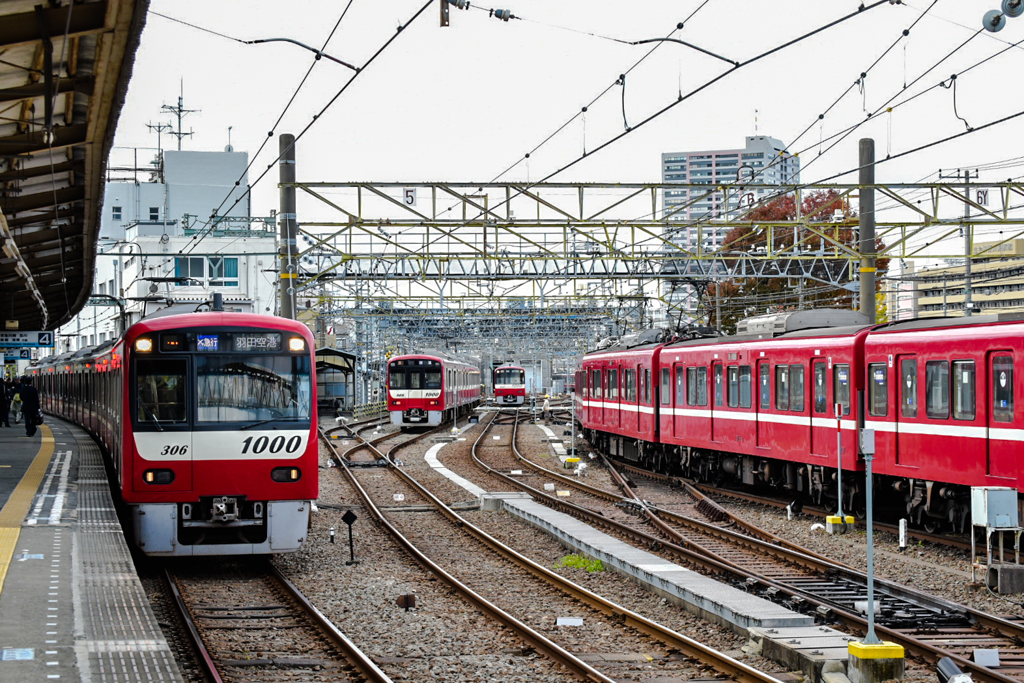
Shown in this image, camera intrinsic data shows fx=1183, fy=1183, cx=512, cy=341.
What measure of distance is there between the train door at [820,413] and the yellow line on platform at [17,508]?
977 cm

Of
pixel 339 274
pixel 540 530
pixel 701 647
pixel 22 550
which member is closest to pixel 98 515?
pixel 22 550

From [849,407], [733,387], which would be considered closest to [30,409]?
[733,387]

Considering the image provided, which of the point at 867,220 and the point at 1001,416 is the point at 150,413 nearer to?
the point at 1001,416

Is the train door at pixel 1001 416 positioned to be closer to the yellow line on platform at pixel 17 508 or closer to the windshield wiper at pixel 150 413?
the windshield wiper at pixel 150 413

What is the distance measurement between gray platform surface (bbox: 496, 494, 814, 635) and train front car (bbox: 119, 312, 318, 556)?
3.14 meters

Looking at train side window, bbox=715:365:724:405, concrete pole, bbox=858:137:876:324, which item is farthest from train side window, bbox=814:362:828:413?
concrete pole, bbox=858:137:876:324

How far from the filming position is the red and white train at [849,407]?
12.2m

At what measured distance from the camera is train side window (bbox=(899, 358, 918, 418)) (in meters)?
13.5

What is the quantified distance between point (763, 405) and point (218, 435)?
9126 millimetres

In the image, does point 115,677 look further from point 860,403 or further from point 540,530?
point 860,403

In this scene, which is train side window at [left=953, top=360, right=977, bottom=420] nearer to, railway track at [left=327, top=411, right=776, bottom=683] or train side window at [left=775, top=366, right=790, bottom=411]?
train side window at [left=775, top=366, right=790, bottom=411]

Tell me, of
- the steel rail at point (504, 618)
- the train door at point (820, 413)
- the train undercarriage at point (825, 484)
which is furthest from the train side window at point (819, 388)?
the steel rail at point (504, 618)

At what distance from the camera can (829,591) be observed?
10477mm

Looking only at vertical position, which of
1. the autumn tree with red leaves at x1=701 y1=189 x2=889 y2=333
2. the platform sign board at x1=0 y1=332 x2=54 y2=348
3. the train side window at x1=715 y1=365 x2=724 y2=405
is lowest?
the train side window at x1=715 y1=365 x2=724 y2=405
